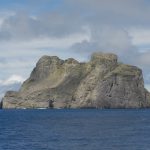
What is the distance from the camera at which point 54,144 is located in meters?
73.9

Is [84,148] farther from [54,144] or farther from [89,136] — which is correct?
[89,136]

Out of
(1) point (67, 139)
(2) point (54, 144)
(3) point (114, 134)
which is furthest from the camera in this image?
(3) point (114, 134)

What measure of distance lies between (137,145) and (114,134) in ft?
60.5

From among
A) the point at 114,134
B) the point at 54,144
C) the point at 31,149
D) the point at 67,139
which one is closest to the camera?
the point at 31,149

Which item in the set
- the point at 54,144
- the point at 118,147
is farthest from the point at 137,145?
the point at 54,144

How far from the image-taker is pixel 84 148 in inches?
2667

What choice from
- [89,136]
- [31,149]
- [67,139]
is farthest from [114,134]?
[31,149]

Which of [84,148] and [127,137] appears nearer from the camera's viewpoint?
[84,148]

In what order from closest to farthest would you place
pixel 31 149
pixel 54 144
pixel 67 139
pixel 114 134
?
pixel 31 149 → pixel 54 144 → pixel 67 139 → pixel 114 134

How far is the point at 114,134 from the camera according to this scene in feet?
294

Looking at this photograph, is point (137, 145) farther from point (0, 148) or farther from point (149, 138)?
point (0, 148)

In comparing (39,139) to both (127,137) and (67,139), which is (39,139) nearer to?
(67,139)

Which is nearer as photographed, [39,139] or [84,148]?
[84,148]

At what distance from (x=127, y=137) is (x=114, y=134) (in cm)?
613
